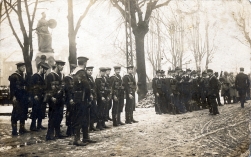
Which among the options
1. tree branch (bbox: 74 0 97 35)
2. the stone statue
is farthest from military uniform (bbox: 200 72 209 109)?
the stone statue

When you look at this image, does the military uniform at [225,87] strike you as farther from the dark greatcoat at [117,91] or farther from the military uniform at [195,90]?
the dark greatcoat at [117,91]

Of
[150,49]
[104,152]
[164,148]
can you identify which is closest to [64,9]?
[104,152]

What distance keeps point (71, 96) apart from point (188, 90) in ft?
21.1

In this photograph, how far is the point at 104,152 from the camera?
15.9ft

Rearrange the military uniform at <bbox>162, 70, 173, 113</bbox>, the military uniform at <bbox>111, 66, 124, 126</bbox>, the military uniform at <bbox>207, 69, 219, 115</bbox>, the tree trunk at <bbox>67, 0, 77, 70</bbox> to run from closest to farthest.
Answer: the tree trunk at <bbox>67, 0, 77, 70</bbox> → the military uniform at <bbox>111, 66, 124, 126</bbox> → the military uniform at <bbox>207, 69, 219, 115</bbox> → the military uniform at <bbox>162, 70, 173, 113</bbox>

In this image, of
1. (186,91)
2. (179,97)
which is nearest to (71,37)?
(179,97)

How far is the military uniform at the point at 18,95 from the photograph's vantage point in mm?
6008

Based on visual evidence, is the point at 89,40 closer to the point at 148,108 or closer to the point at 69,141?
the point at 69,141

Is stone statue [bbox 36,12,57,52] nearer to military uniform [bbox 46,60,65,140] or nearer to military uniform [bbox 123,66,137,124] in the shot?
military uniform [bbox 46,60,65,140]

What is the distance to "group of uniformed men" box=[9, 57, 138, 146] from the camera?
5305 millimetres

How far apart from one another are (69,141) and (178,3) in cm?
755

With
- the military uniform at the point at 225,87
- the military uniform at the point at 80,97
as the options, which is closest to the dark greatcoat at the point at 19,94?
the military uniform at the point at 80,97

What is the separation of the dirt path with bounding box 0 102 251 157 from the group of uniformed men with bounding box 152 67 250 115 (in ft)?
7.51

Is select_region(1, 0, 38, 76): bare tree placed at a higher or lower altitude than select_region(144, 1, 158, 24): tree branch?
lower
